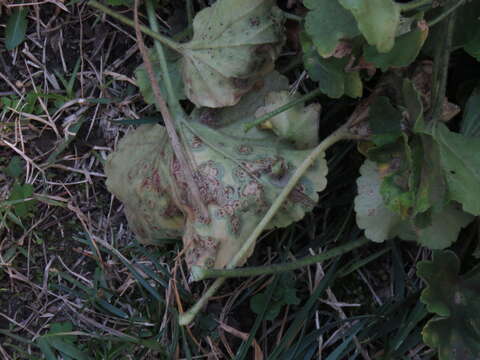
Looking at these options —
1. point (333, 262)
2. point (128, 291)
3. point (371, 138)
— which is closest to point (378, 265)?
point (333, 262)

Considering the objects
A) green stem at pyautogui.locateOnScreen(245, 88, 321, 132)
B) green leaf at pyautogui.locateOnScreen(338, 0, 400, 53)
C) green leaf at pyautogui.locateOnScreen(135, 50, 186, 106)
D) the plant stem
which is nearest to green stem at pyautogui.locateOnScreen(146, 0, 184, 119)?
green leaf at pyautogui.locateOnScreen(135, 50, 186, 106)

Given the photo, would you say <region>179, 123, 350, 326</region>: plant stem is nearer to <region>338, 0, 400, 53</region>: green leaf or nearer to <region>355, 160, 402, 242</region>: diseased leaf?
<region>355, 160, 402, 242</region>: diseased leaf

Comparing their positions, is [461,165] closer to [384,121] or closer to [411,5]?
[384,121]

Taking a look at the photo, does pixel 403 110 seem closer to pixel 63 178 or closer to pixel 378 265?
pixel 378 265

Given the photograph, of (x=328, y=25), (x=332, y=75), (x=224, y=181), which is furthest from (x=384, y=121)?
(x=224, y=181)

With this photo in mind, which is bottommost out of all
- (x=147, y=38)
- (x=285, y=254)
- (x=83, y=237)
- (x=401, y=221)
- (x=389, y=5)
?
(x=83, y=237)

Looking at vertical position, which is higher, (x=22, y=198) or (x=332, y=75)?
(x=332, y=75)
